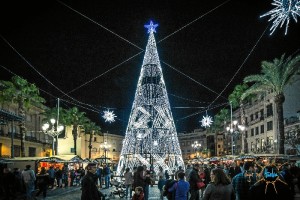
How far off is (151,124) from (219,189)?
76.3ft

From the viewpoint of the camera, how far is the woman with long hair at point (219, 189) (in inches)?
256

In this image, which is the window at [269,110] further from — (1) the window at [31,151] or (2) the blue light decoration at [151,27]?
(1) the window at [31,151]

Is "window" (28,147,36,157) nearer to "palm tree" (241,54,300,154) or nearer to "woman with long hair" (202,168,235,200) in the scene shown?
"palm tree" (241,54,300,154)

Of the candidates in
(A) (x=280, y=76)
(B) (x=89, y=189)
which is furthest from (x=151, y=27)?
(B) (x=89, y=189)

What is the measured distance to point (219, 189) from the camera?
21.4ft

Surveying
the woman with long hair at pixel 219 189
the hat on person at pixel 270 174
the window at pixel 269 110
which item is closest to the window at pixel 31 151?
the window at pixel 269 110

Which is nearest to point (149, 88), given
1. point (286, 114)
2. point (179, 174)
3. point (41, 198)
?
point (41, 198)

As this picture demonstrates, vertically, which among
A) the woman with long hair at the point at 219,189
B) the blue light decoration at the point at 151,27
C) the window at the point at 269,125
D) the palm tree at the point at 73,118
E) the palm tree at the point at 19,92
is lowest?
the woman with long hair at the point at 219,189

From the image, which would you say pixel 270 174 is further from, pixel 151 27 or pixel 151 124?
pixel 151 27

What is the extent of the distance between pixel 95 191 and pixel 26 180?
34.7 ft

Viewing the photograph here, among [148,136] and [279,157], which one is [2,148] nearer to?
[148,136]

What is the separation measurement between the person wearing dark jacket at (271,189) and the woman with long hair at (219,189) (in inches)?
23.2

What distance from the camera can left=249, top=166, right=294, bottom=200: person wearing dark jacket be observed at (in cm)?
588

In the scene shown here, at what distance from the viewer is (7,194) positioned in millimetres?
19297
